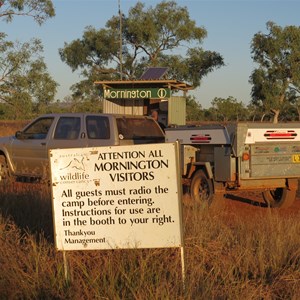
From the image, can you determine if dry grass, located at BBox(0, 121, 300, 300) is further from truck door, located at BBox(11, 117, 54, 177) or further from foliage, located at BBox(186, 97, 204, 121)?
foliage, located at BBox(186, 97, 204, 121)

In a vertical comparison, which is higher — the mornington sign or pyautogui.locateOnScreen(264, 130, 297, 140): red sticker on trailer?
the mornington sign

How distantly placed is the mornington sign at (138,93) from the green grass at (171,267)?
15.3m

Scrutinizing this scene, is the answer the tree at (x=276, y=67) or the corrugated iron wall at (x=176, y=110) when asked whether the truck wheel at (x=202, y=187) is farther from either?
the tree at (x=276, y=67)

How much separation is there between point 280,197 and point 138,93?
1161 cm

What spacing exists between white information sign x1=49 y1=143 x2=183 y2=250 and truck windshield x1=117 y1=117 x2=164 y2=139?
261 inches

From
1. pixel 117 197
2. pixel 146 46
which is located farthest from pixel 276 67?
pixel 117 197

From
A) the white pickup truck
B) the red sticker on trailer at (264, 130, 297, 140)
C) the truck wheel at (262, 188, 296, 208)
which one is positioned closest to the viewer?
the red sticker on trailer at (264, 130, 297, 140)

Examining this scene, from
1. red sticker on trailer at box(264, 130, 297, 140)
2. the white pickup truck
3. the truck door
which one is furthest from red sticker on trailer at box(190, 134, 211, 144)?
the truck door

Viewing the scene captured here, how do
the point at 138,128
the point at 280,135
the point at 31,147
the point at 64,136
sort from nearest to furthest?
the point at 280,135 → the point at 138,128 → the point at 64,136 → the point at 31,147

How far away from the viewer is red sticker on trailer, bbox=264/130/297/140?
10781 millimetres

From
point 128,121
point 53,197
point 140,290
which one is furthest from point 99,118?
point 140,290

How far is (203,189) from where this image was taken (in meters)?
11.4

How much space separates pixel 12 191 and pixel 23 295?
4635 millimetres

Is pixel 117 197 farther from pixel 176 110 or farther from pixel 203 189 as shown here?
pixel 176 110
